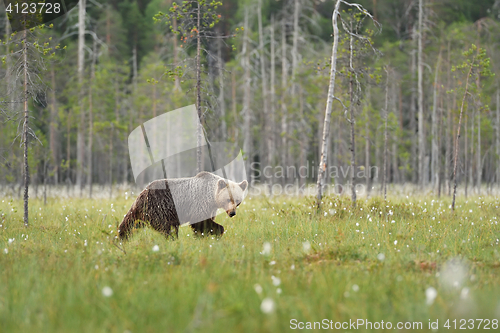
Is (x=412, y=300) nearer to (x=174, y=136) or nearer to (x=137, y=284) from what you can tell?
(x=137, y=284)

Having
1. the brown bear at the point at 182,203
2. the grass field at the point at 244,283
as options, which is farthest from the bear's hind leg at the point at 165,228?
the grass field at the point at 244,283

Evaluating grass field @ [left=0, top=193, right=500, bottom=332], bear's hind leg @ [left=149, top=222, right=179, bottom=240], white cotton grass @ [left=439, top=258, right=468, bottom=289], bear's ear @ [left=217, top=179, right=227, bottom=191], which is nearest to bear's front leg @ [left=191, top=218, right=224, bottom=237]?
grass field @ [left=0, top=193, right=500, bottom=332]

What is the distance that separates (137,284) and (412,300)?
118 inches

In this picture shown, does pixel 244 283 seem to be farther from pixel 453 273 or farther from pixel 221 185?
pixel 221 185

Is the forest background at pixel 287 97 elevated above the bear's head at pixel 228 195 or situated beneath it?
elevated above

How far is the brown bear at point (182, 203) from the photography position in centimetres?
773

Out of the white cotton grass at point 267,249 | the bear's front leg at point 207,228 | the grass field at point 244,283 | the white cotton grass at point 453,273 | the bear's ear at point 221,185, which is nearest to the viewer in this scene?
the grass field at point 244,283

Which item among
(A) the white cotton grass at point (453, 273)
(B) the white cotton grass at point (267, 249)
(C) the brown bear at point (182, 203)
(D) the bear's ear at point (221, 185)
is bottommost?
(A) the white cotton grass at point (453, 273)

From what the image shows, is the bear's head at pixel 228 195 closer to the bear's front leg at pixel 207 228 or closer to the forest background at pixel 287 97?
the bear's front leg at pixel 207 228

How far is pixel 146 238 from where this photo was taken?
7484 mm

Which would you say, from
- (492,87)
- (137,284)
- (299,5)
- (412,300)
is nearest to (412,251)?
(412,300)

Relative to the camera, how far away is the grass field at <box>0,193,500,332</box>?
362 centimetres

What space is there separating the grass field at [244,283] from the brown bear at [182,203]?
35 centimetres

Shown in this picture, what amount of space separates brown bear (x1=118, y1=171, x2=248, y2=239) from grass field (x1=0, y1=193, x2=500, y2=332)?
1.14 ft
